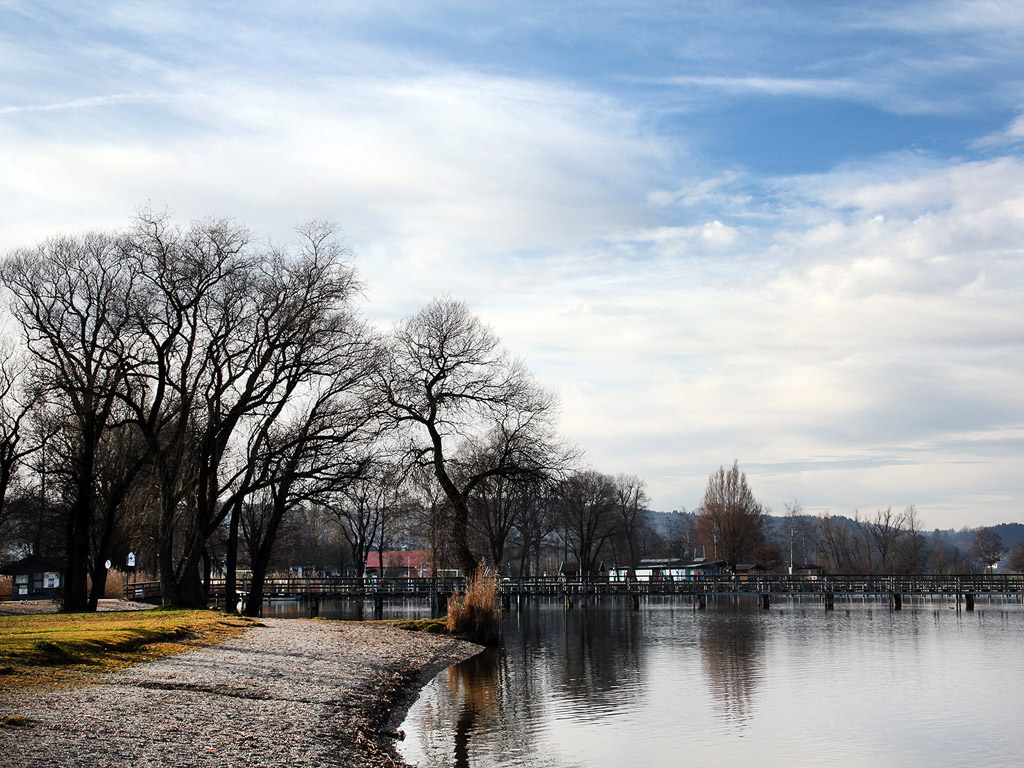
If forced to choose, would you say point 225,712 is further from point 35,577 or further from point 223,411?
point 35,577

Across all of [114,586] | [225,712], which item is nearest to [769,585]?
[114,586]

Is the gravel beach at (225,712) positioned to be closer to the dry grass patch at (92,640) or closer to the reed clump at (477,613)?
the dry grass patch at (92,640)

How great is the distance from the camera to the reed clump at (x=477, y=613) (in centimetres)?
3697

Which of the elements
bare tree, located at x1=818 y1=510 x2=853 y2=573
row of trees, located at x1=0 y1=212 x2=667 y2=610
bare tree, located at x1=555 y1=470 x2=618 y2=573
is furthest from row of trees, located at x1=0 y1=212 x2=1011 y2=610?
bare tree, located at x1=818 y1=510 x2=853 y2=573

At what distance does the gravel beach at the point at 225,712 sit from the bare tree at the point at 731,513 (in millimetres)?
82119

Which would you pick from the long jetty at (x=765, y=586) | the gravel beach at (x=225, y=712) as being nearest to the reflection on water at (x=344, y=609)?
the long jetty at (x=765, y=586)

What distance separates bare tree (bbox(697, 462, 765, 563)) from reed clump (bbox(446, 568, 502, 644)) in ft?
231

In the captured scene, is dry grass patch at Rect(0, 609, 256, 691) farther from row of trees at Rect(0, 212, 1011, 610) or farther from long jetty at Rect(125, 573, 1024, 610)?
long jetty at Rect(125, 573, 1024, 610)

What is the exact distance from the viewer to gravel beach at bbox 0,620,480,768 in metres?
12.4

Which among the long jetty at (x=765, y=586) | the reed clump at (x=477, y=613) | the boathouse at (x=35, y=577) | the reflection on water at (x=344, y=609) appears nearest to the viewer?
the reed clump at (x=477, y=613)

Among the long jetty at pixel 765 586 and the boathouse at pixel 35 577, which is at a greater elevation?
the boathouse at pixel 35 577

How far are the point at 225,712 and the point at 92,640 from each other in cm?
850

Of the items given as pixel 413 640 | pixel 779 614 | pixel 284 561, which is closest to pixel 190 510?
pixel 413 640

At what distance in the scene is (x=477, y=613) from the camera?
123 feet
